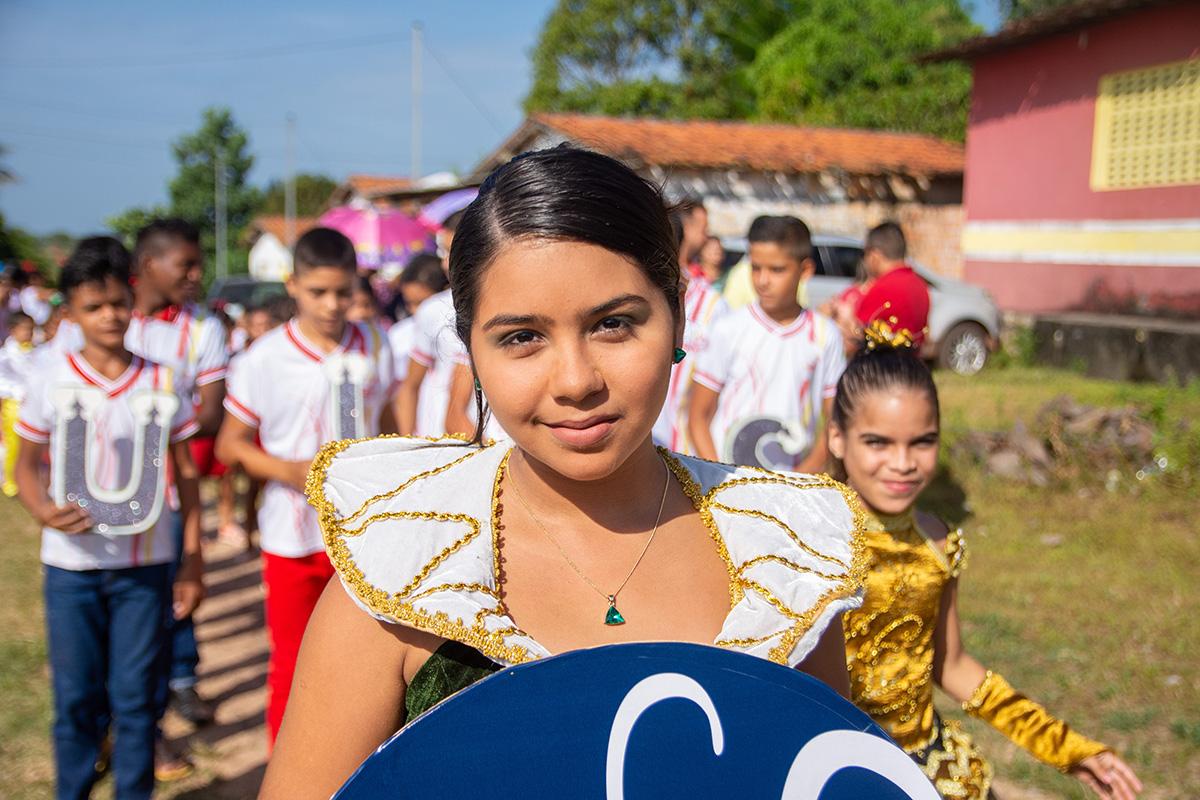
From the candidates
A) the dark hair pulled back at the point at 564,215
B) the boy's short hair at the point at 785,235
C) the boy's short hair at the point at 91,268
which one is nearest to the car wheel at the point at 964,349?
the boy's short hair at the point at 785,235

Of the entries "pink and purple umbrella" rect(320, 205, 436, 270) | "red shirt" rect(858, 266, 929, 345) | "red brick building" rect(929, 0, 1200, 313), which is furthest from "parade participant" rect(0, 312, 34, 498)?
"red brick building" rect(929, 0, 1200, 313)

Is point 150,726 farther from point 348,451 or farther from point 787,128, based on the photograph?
point 787,128

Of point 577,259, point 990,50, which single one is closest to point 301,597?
point 577,259

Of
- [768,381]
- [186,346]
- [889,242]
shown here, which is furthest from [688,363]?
[186,346]

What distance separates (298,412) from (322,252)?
588mm

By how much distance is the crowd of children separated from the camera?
247 centimetres

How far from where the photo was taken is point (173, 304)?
4.88 m

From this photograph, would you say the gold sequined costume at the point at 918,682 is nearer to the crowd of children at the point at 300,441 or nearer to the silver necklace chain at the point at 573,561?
the crowd of children at the point at 300,441

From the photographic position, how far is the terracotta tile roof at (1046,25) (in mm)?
12094

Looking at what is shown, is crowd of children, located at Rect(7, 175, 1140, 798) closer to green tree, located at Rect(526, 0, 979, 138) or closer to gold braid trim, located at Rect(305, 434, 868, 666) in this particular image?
gold braid trim, located at Rect(305, 434, 868, 666)

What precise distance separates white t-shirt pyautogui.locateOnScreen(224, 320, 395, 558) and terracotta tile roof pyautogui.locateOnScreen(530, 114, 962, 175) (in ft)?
41.2

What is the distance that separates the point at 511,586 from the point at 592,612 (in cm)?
11

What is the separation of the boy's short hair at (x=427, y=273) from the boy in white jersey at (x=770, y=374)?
7.29 feet

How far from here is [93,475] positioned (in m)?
3.52
